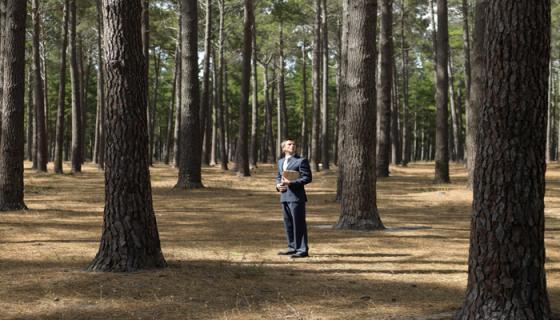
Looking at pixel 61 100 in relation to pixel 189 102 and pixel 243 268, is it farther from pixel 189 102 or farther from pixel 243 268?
pixel 243 268

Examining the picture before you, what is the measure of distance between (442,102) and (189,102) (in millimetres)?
9916

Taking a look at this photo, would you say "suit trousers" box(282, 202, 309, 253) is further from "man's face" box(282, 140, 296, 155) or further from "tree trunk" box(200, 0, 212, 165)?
"tree trunk" box(200, 0, 212, 165)

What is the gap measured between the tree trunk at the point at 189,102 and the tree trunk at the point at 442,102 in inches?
366

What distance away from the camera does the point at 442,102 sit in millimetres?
24516

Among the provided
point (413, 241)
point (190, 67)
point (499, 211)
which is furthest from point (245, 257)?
point (190, 67)

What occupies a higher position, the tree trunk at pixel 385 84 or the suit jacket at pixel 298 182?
the tree trunk at pixel 385 84

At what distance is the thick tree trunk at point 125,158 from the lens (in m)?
7.74

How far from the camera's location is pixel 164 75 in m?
69.1

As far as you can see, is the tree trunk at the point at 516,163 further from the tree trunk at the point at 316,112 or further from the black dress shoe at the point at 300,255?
the tree trunk at the point at 316,112

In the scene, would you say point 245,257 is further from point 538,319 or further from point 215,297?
point 538,319

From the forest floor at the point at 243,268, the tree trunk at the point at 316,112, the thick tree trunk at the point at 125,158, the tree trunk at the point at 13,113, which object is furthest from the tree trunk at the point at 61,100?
the thick tree trunk at the point at 125,158

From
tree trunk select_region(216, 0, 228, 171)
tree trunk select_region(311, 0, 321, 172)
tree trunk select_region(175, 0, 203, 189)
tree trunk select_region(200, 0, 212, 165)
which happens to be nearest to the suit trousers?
tree trunk select_region(175, 0, 203, 189)

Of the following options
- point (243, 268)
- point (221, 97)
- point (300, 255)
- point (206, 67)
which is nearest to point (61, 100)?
point (206, 67)

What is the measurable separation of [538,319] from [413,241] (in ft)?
19.4
